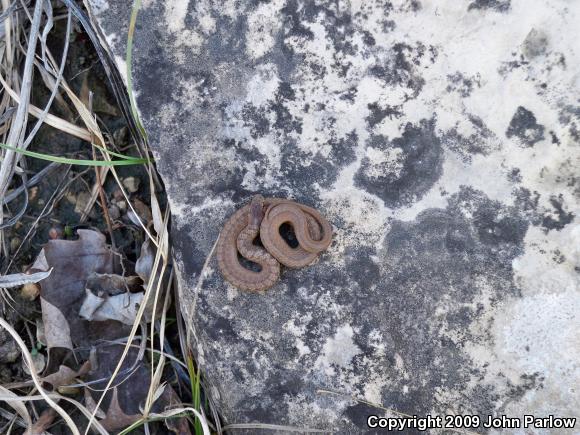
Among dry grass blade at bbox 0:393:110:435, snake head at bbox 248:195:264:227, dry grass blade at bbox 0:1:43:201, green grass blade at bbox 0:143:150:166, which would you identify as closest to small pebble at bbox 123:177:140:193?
green grass blade at bbox 0:143:150:166

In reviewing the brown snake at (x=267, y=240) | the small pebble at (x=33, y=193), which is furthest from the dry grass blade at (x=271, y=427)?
the small pebble at (x=33, y=193)

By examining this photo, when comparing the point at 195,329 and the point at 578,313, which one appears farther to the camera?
the point at 195,329

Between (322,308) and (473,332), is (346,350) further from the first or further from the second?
(473,332)

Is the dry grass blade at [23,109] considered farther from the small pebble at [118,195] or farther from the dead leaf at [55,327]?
the dead leaf at [55,327]

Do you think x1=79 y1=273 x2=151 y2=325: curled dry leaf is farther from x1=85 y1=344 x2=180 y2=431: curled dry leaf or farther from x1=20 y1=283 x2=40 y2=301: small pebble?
x1=20 y1=283 x2=40 y2=301: small pebble

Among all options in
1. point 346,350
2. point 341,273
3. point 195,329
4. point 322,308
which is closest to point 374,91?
point 341,273

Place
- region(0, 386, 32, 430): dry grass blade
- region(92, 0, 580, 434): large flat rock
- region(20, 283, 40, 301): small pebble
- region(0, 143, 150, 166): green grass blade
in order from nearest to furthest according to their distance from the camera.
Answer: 1. region(92, 0, 580, 434): large flat rock
2. region(0, 143, 150, 166): green grass blade
3. region(0, 386, 32, 430): dry grass blade
4. region(20, 283, 40, 301): small pebble
